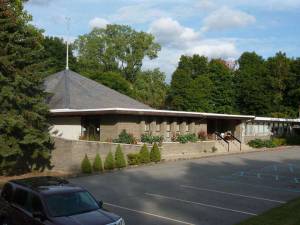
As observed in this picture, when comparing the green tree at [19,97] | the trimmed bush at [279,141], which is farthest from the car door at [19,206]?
the trimmed bush at [279,141]

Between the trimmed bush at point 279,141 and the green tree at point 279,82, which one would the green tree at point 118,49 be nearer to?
the green tree at point 279,82

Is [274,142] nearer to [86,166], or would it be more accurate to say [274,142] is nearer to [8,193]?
[86,166]

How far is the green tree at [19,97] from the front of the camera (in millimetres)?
26500

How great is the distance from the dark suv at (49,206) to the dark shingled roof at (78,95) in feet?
75.5

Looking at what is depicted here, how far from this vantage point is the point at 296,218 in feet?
47.1

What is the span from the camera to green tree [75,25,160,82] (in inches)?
3243

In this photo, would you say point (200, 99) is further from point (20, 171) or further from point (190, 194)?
point (190, 194)

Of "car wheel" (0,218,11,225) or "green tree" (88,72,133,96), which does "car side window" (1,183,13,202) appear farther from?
"green tree" (88,72,133,96)

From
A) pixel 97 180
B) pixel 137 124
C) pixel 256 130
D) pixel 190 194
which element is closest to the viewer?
pixel 190 194

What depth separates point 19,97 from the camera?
27.1 meters

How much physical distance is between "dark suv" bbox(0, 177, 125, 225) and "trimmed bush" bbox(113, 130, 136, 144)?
65.3ft

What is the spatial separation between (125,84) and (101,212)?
56142mm

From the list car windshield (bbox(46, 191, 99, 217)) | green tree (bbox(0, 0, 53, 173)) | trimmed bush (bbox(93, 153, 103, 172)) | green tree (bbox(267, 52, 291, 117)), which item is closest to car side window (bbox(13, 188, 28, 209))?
car windshield (bbox(46, 191, 99, 217))

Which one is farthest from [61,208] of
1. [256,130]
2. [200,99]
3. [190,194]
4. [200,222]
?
[200,99]
